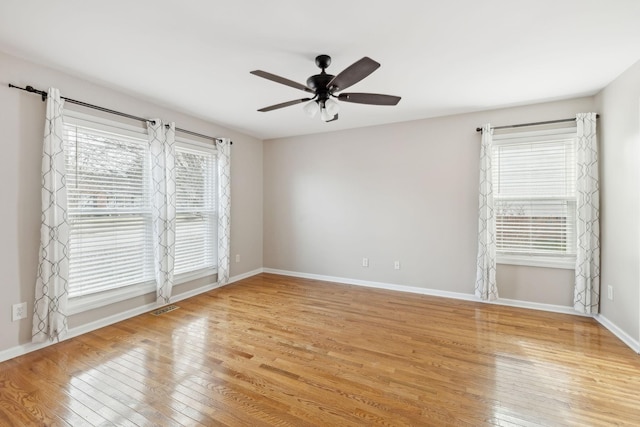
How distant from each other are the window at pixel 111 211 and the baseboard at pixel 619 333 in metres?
4.75

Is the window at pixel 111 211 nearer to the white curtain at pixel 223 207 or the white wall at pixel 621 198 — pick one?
the white curtain at pixel 223 207

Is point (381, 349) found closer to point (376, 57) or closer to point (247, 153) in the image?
point (376, 57)

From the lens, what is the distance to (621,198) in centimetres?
265

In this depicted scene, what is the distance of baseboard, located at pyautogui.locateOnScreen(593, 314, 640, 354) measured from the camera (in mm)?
2387

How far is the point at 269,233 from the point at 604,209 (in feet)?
15.0

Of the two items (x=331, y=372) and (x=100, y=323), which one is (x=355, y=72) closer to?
(x=331, y=372)

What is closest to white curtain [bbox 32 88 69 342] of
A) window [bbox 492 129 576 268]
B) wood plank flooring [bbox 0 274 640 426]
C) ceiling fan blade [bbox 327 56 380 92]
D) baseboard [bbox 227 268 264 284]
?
wood plank flooring [bbox 0 274 640 426]

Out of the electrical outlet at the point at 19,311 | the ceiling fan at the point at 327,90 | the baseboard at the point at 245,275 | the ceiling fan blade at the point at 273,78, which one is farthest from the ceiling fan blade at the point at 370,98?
the baseboard at the point at 245,275

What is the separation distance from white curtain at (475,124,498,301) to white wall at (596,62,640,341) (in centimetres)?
100

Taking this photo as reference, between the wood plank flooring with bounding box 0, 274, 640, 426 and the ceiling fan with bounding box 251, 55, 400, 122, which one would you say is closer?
the wood plank flooring with bounding box 0, 274, 640, 426

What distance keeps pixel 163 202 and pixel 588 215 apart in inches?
190

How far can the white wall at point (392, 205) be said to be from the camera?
355 centimetres

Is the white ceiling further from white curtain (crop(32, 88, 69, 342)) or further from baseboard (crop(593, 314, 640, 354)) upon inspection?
baseboard (crop(593, 314, 640, 354))

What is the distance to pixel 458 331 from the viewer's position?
279 cm
